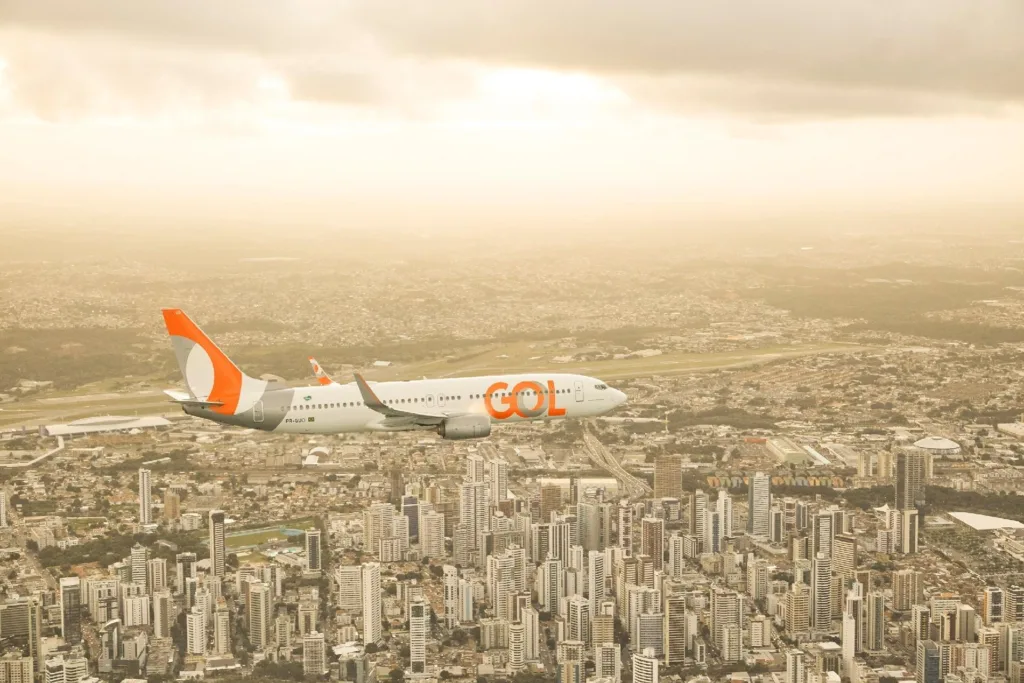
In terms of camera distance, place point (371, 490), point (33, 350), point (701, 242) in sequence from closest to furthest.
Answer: point (371, 490)
point (33, 350)
point (701, 242)

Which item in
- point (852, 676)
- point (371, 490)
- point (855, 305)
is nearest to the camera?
point (852, 676)

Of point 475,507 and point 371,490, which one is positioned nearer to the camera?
point 475,507

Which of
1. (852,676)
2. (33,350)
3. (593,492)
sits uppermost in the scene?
(33,350)

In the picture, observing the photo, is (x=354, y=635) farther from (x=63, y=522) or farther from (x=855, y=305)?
(x=855, y=305)

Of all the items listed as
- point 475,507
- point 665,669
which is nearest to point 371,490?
point 475,507

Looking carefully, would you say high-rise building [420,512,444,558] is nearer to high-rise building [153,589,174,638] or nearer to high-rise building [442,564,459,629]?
high-rise building [442,564,459,629]

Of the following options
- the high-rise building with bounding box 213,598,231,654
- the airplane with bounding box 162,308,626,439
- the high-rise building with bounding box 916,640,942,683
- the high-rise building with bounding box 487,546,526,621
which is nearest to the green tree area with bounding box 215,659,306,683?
the high-rise building with bounding box 213,598,231,654

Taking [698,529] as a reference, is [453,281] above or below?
above
